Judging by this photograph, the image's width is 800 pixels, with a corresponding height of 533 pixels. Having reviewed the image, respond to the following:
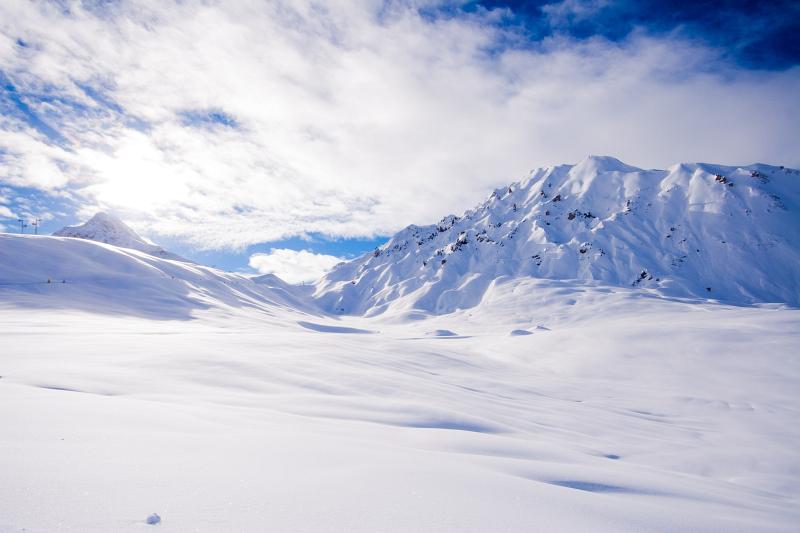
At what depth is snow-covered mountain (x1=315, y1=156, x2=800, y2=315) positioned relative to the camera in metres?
94.4

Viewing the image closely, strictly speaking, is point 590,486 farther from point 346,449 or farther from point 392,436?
point 346,449

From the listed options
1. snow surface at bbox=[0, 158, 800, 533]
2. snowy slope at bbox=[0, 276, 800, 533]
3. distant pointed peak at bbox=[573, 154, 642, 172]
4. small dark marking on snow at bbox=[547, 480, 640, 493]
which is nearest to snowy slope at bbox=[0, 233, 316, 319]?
snow surface at bbox=[0, 158, 800, 533]

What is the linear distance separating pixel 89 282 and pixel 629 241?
4904 inches

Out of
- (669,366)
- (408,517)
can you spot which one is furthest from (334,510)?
→ (669,366)

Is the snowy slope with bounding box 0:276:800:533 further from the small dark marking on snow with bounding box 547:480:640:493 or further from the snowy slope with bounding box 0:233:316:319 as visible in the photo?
the snowy slope with bounding box 0:233:316:319

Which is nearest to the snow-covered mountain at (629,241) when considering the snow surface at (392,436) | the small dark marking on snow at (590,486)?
the snow surface at (392,436)

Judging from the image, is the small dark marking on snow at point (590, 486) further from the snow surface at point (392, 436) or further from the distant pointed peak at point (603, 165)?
the distant pointed peak at point (603, 165)

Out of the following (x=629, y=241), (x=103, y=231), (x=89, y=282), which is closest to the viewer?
(x=89, y=282)

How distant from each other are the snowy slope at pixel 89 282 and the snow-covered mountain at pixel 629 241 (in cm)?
7561

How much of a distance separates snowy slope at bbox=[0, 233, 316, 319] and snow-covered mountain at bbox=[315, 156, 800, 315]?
7561 cm

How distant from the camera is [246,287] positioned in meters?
74.0

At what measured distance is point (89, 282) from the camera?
38.1m

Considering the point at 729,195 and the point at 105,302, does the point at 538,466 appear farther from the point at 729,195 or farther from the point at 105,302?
the point at 729,195

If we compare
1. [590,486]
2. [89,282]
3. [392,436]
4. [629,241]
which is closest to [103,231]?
[89,282]
